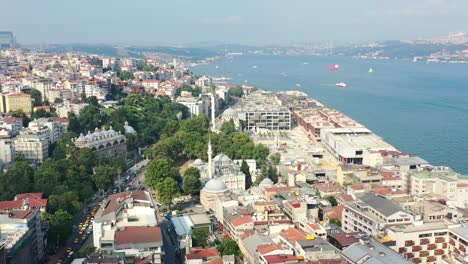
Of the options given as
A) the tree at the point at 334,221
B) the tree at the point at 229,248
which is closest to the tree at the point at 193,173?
the tree at the point at 334,221

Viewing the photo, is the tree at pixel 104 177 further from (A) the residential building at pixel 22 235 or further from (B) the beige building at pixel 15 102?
(B) the beige building at pixel 15 102

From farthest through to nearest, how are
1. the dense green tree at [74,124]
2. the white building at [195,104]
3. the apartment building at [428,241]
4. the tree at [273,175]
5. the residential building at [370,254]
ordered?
the white building at [195,104] → the dense green tree at [74,124] → the tree at [273,175] → the apartment building at [428,241] → the residential building at [370,254]

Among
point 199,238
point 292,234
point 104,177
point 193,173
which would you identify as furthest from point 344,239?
point 104,177

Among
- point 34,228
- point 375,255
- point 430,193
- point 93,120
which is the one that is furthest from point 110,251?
point 93,120

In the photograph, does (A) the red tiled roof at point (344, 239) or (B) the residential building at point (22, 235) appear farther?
(A) the red tiled roof at point (344, 239)

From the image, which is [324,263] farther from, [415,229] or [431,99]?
[431,99]

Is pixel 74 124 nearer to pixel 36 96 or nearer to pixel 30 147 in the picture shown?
pixel 30 147
